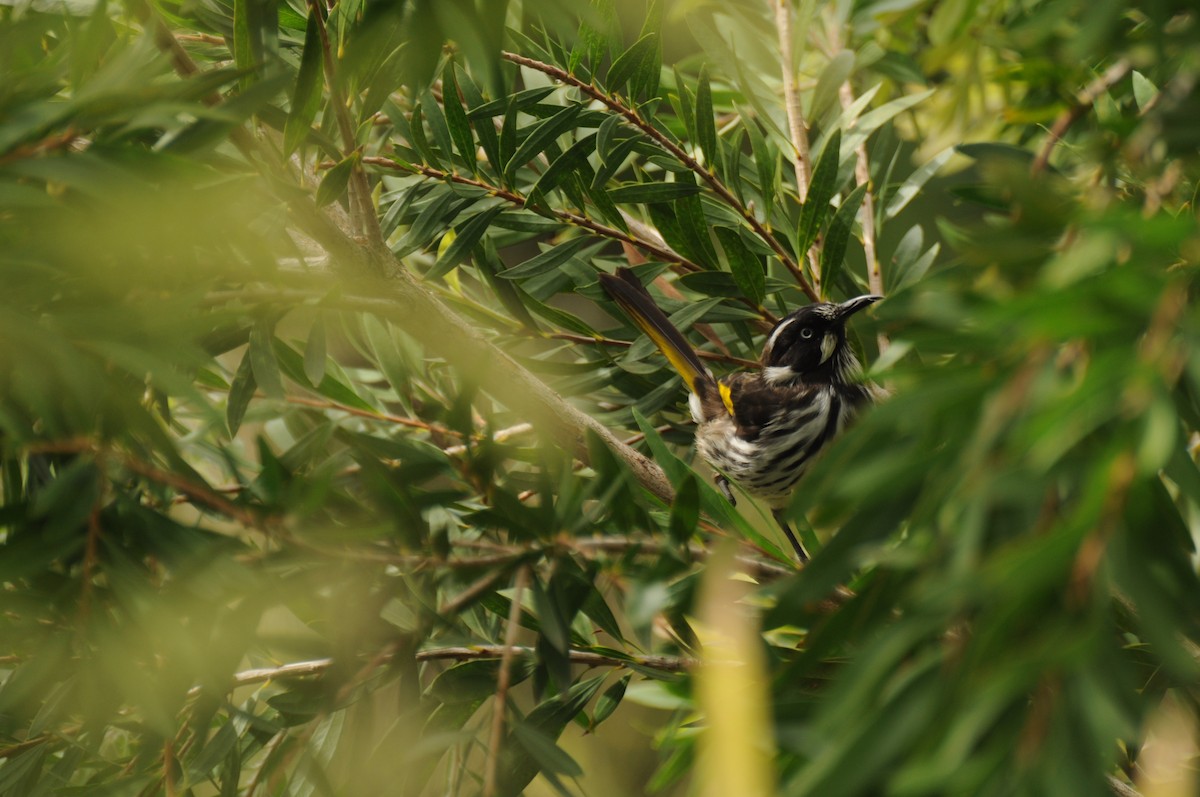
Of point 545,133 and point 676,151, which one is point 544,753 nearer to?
point 545,133

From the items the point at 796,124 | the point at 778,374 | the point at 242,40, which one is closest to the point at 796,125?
the point at 796,124

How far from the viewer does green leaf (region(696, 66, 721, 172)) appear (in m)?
1.26

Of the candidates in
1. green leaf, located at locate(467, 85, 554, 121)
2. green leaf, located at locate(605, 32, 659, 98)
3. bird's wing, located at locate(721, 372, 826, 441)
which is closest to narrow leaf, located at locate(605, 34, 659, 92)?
green leaf, located at locate(605, 32, 659, 98)

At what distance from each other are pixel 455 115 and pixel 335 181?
1.03ft

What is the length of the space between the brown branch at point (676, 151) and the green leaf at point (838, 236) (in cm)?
3

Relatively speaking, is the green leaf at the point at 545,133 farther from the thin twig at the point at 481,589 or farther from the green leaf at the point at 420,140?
the thin twig at the point at 481,589

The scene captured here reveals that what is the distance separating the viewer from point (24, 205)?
664 mm

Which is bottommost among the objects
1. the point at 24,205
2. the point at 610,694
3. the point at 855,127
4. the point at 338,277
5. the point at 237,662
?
the point at 610,694

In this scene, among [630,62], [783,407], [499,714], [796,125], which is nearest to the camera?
[499,714]

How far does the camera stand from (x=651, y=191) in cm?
125

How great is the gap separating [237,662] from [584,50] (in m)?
0.80

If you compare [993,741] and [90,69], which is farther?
[90,69]

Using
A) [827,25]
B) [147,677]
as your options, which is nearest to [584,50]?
[827,25]

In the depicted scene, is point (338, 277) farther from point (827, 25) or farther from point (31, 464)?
point (827, 25)
